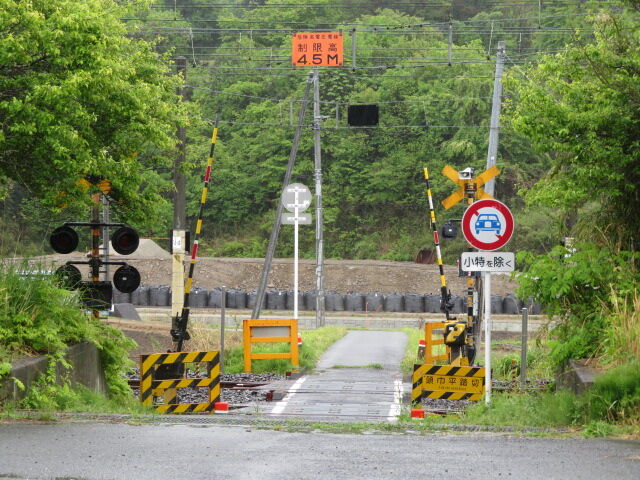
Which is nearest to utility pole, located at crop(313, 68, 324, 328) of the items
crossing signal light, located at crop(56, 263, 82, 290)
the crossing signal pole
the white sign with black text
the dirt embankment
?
the crossing signal pole

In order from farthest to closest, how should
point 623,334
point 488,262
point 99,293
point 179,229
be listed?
point 179,229 < point 99,293 < point 488,262 < point 623,334

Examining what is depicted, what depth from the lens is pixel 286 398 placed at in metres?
16.0

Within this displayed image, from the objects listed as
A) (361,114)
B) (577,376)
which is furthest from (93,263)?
(361,114)

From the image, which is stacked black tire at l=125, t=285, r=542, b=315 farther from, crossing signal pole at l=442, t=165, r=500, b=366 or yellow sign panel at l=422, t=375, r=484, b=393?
yellow sign panel at l=422, t=375, r=484, b=393

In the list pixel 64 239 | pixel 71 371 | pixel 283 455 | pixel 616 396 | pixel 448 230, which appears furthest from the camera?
pixel 448 230

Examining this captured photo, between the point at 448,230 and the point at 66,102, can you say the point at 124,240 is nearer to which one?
the point at 66,102

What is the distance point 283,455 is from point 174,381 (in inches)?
227

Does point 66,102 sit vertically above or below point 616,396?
above

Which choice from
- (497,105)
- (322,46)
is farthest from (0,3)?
(322,46)

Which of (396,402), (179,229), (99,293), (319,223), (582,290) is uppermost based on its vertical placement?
(319,223)

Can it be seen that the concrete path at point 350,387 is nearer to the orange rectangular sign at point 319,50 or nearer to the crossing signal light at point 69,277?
the crossing signal light at point 69,277

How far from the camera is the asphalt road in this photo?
291 inches

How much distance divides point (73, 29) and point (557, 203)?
6865 mm

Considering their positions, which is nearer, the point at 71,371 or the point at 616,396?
the point at 616,396
